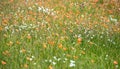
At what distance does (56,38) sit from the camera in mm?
6609

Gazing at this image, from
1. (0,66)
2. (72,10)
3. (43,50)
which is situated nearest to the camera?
(0,66)

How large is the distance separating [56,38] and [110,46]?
1.31 metres

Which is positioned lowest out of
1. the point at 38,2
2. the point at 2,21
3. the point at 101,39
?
the point at 101,39

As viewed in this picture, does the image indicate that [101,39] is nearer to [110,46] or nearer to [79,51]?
[110,46]

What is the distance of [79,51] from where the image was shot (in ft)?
19.9

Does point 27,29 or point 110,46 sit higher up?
point 27,29

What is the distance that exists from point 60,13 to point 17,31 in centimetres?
230

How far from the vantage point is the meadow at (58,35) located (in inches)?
218

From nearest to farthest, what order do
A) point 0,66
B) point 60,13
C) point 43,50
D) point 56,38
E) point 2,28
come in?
1. point 0,66
2. point 43,50
3. point 56,38
4. point 2,28
5. point 60,13

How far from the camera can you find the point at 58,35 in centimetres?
675

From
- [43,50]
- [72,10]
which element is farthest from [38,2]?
[43,50]

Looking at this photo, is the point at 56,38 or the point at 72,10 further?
the point at 72,10

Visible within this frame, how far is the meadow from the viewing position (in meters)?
5.54

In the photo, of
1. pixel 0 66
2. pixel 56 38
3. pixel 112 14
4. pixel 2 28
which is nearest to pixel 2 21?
pixel 2 28
